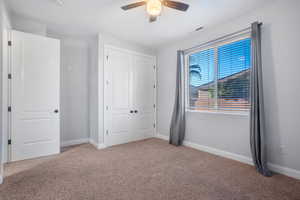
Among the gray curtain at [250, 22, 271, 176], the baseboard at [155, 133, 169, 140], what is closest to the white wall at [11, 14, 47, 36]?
the baseboard at [155, 133, 169, 140]

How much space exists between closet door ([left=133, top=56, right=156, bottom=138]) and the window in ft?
3.72

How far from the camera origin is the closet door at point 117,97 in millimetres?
3504

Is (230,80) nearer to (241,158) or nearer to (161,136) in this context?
(241,158)

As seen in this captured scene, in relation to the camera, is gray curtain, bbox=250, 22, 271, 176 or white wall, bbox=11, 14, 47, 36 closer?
gray curtain, bbox=250, 22, 271, 176

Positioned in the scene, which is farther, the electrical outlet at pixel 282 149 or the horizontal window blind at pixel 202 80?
the horizontal window blind at pixel 202 80

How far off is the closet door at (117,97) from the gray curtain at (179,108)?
1153 mm

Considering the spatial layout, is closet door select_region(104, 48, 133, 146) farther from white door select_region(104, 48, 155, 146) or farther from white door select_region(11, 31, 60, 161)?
white door select_region(11, 31, 60, 161)

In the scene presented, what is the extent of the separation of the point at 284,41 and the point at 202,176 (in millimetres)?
2278

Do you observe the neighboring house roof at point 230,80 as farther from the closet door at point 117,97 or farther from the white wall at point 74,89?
the white wall at point 74,89

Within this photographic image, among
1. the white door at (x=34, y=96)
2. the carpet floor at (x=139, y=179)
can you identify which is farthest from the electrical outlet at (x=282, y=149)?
the white door at (x=34, y=96)

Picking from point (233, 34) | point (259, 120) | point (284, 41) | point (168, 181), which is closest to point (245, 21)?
point (233, 34)

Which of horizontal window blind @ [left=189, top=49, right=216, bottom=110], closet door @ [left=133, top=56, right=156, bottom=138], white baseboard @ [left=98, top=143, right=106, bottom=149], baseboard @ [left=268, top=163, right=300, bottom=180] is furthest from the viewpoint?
closet door @ [left=133, top=56, right=156, bottom=138]

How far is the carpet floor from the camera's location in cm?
172

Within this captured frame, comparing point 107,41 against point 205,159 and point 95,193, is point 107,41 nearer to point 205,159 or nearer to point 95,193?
point 95,193
